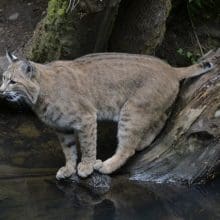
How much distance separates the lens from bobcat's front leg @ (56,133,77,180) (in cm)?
583

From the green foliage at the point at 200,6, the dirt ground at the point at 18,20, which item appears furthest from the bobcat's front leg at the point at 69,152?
the green foliage at the point at 200,6

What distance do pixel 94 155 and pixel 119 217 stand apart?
893 millimetres

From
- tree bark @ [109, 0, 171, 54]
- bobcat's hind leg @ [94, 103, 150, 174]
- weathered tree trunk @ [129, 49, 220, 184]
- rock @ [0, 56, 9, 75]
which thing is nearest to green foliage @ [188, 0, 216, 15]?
tree bark @ [109, 0, 171, 54]

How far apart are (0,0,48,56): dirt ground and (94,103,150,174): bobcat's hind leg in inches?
105

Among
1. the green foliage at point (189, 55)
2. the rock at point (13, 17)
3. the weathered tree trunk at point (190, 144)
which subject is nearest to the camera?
the weathered tree trunk at point (190, 144)

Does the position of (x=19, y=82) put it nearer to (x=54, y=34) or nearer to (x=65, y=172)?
(x=65, y=172)

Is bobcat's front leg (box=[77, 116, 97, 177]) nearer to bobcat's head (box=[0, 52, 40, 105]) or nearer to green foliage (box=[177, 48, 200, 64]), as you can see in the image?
bobcat's head (box=[0, 52, 40, 105])

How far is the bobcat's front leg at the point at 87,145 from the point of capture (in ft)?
18.5

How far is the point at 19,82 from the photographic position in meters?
5.34

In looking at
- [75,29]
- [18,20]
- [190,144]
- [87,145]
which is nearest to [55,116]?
[87,145]

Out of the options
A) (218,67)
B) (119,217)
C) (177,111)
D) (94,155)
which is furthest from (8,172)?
(218,67)

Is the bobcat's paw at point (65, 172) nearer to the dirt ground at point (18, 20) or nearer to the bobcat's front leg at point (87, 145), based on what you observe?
the bobcat's front leg at point (87, 145)

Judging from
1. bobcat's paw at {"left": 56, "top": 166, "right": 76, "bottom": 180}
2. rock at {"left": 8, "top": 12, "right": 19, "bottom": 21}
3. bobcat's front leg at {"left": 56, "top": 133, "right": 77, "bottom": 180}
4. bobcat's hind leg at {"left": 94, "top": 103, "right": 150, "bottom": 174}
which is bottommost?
rock at {"left": 8, "top": 12, "right": 19, "bottom": 21}

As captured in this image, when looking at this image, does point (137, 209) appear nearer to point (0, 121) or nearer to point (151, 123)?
A: point (151, 123)
